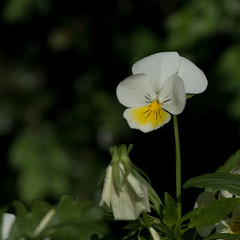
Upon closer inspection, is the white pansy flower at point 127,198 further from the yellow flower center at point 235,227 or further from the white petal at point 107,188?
the yellow flower center at point 235,227

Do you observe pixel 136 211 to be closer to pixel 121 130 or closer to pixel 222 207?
pixel 222 207

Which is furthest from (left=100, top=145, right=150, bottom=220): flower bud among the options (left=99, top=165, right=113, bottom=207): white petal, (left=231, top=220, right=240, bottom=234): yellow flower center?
(left=231, top=220, right=240, bottom=234): yellow flower center

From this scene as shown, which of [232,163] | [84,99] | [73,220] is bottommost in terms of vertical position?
[73,220]

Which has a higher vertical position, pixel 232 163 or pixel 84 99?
pixel 84 99

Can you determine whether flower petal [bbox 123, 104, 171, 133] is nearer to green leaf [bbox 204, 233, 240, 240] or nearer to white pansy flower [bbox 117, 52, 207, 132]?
white pansy flower [bbox 117, 52, 207, 132]

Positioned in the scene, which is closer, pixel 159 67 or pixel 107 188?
pixel 107 188

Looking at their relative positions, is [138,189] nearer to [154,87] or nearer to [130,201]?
[130,201]

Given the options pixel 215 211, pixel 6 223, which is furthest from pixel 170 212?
pixel 6 223

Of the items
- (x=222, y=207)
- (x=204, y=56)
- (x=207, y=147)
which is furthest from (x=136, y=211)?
(x=207, y=147)
